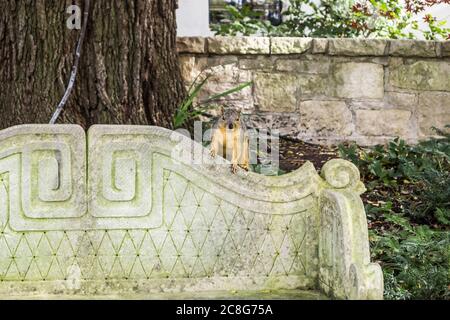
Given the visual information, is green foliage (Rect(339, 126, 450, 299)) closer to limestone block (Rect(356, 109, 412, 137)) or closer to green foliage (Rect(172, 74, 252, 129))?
limestone block (Rect(356, 109, 412, 137))

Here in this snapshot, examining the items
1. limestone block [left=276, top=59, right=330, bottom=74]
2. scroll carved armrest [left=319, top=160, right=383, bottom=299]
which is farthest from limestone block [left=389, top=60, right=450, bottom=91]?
scroll carved armrest [left=319, top=160, right=383, bottom=299]

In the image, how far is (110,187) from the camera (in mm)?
4051

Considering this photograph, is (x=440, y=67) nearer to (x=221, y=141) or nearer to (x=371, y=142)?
(x=371, y=142)

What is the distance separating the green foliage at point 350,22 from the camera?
7.67 metres

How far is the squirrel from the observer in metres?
4.25

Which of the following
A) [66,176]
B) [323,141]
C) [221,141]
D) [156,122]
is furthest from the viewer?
[323,141]

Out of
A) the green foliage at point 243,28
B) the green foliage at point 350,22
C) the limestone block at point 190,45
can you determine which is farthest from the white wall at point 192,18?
the limestone block at point 190,45

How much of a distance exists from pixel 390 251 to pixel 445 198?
2.57ft

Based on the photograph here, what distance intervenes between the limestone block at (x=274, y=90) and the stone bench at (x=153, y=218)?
8.19 feet

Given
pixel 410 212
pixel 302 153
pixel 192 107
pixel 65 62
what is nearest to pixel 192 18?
pixel 302 153

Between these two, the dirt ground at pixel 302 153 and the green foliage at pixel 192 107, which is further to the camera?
the dirt ground at pixel 302 153

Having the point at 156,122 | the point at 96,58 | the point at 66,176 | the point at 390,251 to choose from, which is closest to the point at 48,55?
the point at 96,58

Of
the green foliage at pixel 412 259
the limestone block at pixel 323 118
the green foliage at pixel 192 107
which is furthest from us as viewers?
the limestone block at pixel 323 118

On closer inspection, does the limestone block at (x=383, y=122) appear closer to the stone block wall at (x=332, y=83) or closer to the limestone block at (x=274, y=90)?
the stone block wall at (x=332, y=83)
